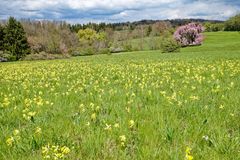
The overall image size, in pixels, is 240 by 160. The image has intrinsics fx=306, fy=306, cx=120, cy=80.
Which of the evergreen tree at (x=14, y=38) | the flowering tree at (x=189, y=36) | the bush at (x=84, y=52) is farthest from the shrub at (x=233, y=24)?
the evergreen tree at (x=14, y=38)

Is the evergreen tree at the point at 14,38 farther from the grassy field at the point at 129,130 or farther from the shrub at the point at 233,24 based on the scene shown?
the shrub at the point at 233,24

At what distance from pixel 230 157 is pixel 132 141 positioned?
51.5 inches

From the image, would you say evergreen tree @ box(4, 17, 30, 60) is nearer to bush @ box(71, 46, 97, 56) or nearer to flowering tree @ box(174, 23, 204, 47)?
bush @ box(71, 46, 97, 56)

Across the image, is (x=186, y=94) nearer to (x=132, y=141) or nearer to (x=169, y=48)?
(x=132, y=141)

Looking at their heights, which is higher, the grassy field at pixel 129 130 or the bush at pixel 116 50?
the grassy field at pixel 129 130

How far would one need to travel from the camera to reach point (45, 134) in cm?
457

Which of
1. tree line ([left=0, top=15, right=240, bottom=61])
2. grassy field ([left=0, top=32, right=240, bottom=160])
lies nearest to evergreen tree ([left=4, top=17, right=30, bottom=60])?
tree line ([left=0, top=15, right=240, bottom=61])

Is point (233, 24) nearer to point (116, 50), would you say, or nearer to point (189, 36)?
point (189, 36)

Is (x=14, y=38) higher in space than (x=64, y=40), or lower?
higher

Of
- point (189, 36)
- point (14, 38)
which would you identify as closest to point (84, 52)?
point (14, 38)

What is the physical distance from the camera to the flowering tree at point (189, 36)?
255 feet

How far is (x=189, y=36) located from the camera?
259ft

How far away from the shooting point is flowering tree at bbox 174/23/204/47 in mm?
77688

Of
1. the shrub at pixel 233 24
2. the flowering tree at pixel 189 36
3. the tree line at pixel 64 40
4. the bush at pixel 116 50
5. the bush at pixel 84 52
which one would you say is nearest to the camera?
the tree line at pixel 64 40
